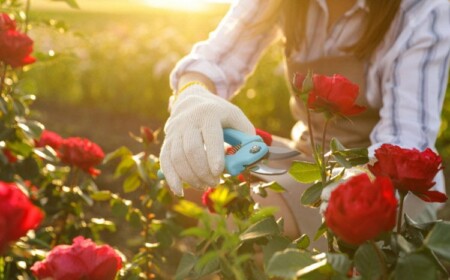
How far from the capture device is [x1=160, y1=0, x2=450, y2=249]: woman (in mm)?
1434

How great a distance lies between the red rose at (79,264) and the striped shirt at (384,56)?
718 mm

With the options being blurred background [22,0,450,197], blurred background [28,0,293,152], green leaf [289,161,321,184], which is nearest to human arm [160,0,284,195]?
green leaf [289,161,321,184]

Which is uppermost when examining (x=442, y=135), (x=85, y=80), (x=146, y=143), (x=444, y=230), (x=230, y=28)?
(x=444, y=230)

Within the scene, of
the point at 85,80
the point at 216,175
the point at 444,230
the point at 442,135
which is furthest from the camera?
the point at 85,80

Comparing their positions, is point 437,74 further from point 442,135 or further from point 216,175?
point 442,135

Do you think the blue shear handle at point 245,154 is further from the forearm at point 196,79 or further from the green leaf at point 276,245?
the forearm at point 196,79

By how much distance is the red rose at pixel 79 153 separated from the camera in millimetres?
2006

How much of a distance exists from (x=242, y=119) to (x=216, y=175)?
0.20 meters

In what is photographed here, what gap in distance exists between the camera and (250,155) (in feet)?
3.97

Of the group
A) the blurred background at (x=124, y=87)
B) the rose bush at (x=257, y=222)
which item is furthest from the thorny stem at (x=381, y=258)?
the blurred background at (x=124, y=87)

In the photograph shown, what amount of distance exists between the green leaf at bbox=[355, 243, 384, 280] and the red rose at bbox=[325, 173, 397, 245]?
0.07 metres

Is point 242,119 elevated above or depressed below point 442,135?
above

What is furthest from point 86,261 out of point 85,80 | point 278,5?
point 85,80

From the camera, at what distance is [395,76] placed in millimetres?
1890
